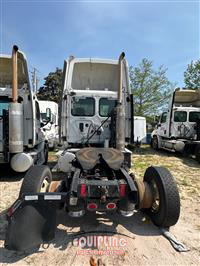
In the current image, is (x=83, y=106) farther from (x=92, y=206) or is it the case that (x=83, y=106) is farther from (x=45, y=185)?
(x=92, y=206)

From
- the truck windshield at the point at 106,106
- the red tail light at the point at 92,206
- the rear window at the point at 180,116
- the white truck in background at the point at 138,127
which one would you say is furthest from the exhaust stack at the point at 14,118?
the white truck in background at the point at 138,127

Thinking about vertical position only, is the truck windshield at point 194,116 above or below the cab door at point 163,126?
above

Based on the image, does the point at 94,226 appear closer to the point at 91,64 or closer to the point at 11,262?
the point at 11,262

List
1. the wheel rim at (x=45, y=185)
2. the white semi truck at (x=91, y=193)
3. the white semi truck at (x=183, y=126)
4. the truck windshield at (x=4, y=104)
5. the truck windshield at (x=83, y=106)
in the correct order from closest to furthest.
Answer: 1. the white semi truck at (x=91, y=193)
2. the wheel rim at (x=45, y=185)
3. the truck windshield at (x=4, y=104)
4. the truck windshield at (x=83, y=106)
5. the white semi truck at (x=183, y=126)

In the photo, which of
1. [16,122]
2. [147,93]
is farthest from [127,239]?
[147,93]

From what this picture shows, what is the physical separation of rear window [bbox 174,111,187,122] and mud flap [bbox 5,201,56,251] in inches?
350

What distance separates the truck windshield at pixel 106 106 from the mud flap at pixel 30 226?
3689 mm

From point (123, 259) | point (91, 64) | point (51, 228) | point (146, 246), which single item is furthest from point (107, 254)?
point (91, 64)

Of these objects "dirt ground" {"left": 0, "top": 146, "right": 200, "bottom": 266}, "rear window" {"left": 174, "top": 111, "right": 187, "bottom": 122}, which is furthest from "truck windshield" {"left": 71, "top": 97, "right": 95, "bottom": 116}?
"rear window" {"left": 174, "top": 111, "right": 187, "bottom": 122}

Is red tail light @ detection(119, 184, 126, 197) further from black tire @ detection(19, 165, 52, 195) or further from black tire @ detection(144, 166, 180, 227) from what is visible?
black tire @ detection(19, 165, 52, 195)

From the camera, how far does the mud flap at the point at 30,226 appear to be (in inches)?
89.0

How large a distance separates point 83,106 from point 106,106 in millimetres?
681

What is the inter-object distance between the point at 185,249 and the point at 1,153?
178 inches

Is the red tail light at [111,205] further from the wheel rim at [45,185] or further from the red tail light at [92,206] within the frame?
the wheel rim at [45,185]
